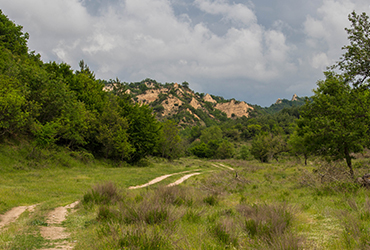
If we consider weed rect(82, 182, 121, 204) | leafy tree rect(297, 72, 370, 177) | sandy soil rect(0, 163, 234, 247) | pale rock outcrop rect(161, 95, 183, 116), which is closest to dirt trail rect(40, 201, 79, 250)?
sandy soil rect(0, 163, 234, 247)

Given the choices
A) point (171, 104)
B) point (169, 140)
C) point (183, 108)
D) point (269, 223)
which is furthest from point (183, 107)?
point (269, 223)

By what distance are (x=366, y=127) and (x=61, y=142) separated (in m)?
29.5

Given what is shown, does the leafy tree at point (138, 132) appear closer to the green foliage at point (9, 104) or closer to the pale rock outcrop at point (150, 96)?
the green foliage at point (9, 104)

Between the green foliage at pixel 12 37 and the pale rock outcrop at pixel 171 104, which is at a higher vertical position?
the pale rock outcrop at pixel 171 104

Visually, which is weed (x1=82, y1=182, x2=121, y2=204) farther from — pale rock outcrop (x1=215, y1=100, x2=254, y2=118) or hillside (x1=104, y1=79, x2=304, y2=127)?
pale rock outcrop (x1=215, y1=100, x2=254, y2=118)

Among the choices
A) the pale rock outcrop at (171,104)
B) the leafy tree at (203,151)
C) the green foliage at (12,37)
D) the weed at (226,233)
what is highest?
the pale rock outcrop at (171,104)

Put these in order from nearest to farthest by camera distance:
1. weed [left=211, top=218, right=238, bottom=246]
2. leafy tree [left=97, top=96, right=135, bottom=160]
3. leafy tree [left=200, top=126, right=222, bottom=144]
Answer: weed [left=211, top=218, right=238, bottom=246] → leafy tree [left=97, top=96, right=135, bottom=160] → leafy tree [left=200, top=126, right=222, bottom=144]

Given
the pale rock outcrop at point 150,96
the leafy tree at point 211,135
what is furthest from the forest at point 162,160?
the pale rock outcrop at point 150,96

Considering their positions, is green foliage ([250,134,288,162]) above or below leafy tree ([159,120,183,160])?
below

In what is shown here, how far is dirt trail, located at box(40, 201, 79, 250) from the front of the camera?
14.9 ft

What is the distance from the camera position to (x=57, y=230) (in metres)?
5.54

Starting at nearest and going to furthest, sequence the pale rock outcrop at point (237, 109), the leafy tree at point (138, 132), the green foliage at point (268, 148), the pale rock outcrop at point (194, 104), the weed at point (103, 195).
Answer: the weed at point (103, 195) → the leafy tree at point (138, 132) → the green foliage at point (268, 148) → the pale rock outcrop at point (194, 104) → the pale rock outcrop at point (237, 109)

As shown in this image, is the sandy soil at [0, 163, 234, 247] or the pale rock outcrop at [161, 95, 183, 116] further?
the pale rock outcrop at [161, 95, 183, 116]

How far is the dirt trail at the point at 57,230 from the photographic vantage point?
4535 millimetres
